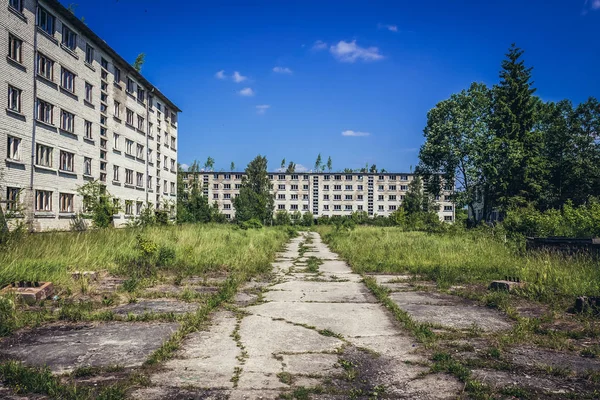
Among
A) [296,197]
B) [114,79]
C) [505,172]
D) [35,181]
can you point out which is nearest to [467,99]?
[505,172]

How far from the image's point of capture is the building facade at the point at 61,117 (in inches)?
859

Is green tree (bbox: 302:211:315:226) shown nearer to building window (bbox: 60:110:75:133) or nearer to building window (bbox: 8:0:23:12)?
building window (bbox: 60:110:75:133)

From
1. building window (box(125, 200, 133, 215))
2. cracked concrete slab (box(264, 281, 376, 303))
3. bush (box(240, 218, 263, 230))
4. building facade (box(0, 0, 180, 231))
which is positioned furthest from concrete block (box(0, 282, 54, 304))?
building window (box(125, 200, 133, 215))

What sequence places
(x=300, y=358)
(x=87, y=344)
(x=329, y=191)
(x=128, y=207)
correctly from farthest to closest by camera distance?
1. (x=329, y=191)
2. (x=128, y=207)
3. (x=87, y=344)
4. (x=300, y=358)

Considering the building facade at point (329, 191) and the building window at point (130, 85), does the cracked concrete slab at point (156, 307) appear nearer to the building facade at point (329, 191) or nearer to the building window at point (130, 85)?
the building window at point (130, 85)

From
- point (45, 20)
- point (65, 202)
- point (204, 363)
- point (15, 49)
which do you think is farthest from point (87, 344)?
point (45, 20)

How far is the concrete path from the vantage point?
3.62 meters

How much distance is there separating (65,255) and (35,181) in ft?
50.0

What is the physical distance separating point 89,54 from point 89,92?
2697 millimetres

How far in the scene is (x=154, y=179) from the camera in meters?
44.5

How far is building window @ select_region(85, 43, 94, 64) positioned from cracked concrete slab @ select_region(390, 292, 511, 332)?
98.2ft

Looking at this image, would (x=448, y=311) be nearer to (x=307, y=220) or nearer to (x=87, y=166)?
(x=87, y=166)

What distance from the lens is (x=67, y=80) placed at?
27.4m

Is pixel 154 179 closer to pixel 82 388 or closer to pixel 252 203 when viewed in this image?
pixel 252 203
